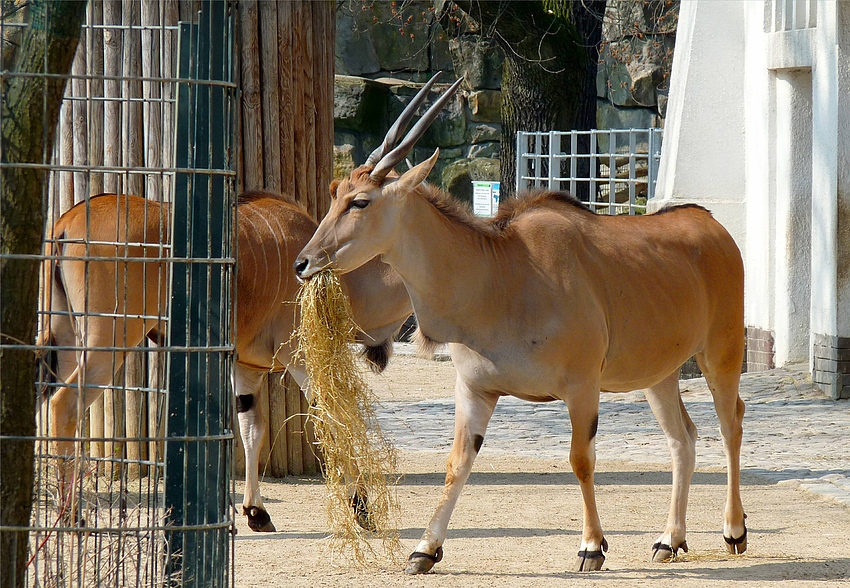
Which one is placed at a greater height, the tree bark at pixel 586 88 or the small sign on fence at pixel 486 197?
the tree bark at pixel 586 88

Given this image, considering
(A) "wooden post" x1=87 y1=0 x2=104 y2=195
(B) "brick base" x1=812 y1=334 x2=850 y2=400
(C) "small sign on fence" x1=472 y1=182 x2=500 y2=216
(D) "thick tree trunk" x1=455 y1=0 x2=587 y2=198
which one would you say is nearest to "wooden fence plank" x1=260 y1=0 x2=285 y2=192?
(A) "wooden post" x1=87 y1=0 x2=104 y2=195

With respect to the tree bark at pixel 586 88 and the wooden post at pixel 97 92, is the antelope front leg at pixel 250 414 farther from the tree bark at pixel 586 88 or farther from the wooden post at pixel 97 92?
the tree bark at pixel 586 88

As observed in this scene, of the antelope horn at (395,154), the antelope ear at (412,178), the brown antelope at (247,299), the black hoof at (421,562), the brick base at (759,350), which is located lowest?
the black hoof at (421,562)

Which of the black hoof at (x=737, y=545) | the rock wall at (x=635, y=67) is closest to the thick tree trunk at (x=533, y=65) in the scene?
the rock wall at (x=635, y=67)

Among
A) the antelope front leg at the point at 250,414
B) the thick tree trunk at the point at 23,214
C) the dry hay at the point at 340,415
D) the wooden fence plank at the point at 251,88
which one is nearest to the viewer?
the thick tree trunk at the point at 23,214

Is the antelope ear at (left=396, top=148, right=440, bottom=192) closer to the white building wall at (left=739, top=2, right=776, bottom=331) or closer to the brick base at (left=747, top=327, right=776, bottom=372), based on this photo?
the white building wall at (left=739, top=2, right=776, bottom=331)

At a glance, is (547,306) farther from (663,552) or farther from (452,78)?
(452,78)

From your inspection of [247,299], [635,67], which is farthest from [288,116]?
[635,67]

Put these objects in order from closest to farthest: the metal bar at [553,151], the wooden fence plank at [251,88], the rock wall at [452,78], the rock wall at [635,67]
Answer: the wooden fence plank at [251,88] → the metal bar at [553,151] → the rock wall at [635,67] → the rock wall at [452,78]

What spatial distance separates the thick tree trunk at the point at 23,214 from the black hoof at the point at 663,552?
2.86 metres

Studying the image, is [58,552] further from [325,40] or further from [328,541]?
[325,40]

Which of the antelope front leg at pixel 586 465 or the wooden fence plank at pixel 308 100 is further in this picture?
the wooden fence plank at pixel 308 100

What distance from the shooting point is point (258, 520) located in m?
5.63

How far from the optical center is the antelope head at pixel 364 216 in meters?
4.72
